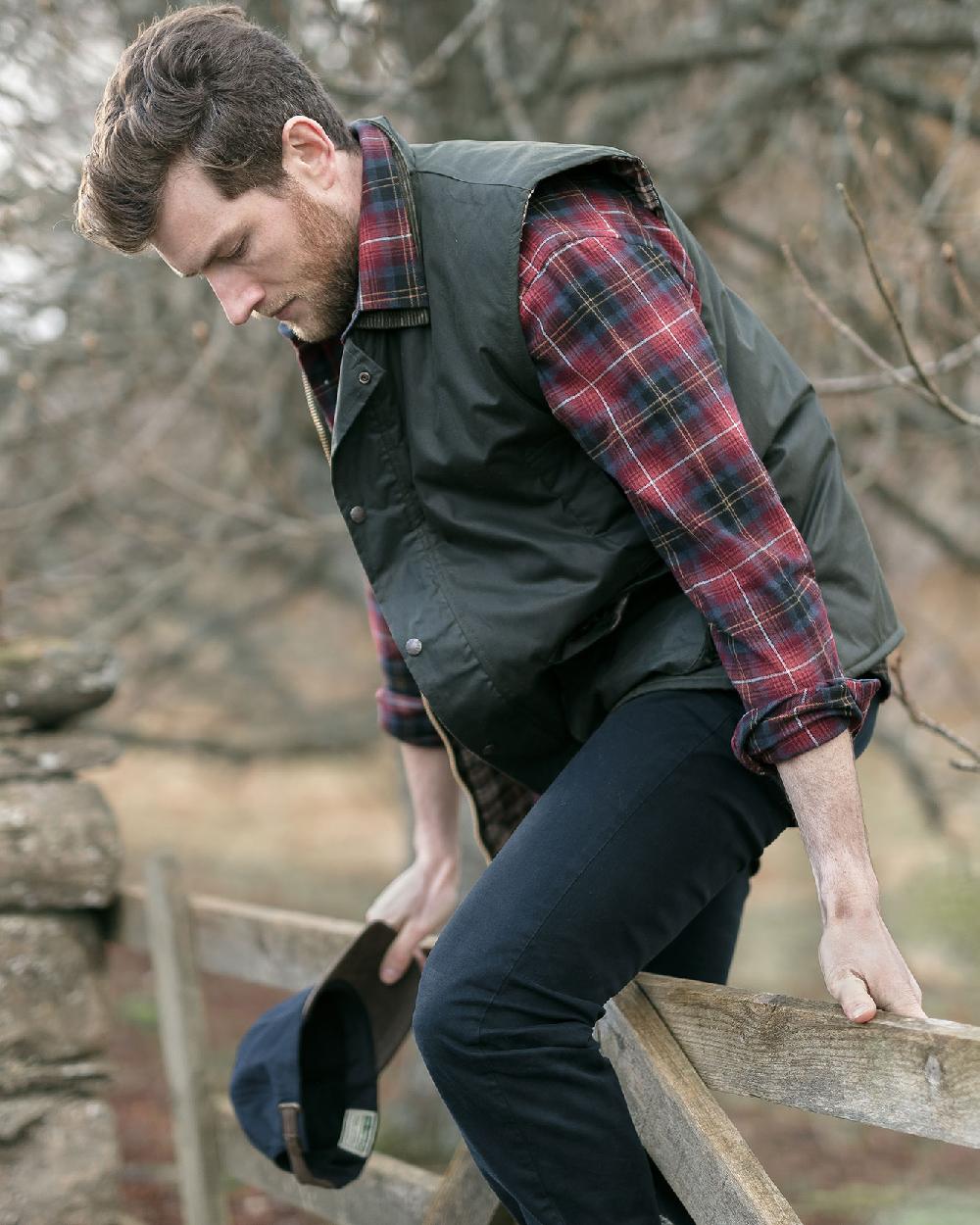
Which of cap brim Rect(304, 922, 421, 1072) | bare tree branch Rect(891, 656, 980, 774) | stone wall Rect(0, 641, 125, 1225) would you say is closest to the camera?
bare tree branch Rect(891, 656, 980, 774)

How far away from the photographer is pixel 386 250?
1.79 meters

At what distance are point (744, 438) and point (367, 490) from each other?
525 millimetres

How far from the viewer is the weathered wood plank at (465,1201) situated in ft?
7.00

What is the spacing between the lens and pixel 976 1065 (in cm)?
141

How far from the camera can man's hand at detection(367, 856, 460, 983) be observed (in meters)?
2.38

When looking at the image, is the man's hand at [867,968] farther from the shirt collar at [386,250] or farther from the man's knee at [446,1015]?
the shirt collar at [386,250]

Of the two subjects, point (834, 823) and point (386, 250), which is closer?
point (834, 823)

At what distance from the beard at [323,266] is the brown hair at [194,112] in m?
0.06

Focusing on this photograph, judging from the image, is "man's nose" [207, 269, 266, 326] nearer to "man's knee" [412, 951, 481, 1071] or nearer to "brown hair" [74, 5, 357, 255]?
"brown hair" [74, 5, 357, 255]

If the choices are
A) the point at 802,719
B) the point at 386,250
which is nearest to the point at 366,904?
the point at 386,250

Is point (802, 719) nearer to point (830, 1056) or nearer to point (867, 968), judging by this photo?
point (867, 968)

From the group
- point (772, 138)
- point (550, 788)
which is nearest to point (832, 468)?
point (550, 788)

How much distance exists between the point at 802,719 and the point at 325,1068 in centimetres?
111

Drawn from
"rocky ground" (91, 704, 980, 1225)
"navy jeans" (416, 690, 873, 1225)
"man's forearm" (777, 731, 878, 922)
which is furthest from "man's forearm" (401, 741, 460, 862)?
"rocky ground" (91, 704, 980, 1225)
